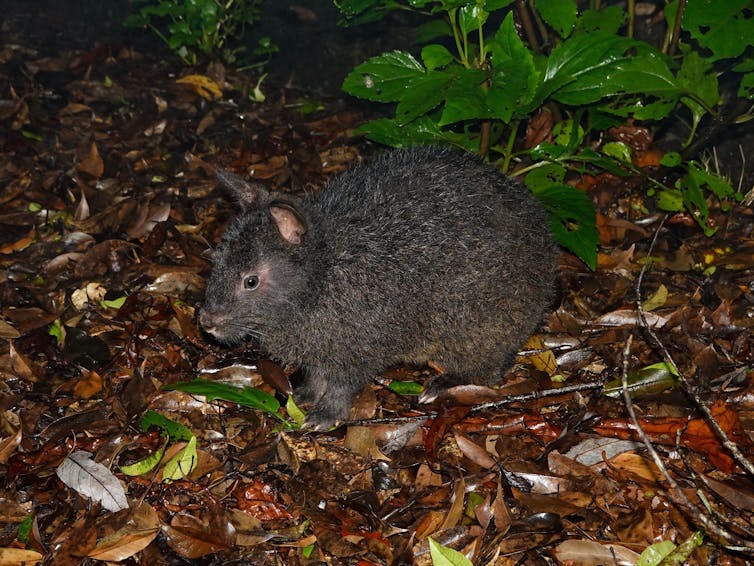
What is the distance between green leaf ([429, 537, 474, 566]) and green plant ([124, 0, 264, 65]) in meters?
5.93

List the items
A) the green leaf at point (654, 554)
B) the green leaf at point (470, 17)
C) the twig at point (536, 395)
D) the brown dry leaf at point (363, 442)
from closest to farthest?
the green leaf at point (654, 554) → the brown dry leaf at point (363, 442) → the twig at point (536, 395) → the green leaf at point (470, 17)

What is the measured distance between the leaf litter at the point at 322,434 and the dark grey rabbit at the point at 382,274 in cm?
36

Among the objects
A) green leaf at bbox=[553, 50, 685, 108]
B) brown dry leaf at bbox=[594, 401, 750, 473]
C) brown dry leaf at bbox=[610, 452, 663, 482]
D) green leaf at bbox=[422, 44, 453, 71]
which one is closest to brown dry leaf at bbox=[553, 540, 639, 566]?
brown dry leaf at bbox=[610, 452, 663, 482]

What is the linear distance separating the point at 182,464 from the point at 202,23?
198 inches

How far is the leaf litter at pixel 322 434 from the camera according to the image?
13.9 feet

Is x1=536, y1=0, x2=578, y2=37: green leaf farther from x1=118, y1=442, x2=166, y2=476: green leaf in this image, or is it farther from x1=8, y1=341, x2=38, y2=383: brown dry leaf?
x1=8, y1=341, x2=38, y2=383: brown dry leaf

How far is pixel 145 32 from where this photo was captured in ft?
29.9

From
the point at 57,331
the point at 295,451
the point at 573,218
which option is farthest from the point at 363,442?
the point at 57,331

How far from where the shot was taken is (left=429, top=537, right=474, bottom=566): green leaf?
152 inches

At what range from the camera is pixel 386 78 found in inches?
211

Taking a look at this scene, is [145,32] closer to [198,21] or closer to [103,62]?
[103,62]

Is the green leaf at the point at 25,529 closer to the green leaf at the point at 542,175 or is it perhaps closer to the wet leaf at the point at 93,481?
the wet leaf at the point at 93,481

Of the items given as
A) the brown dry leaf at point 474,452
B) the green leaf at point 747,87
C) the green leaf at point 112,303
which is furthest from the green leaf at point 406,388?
Result: the green leaf at point 747,87

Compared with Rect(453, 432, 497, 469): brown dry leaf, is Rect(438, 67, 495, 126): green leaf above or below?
above
